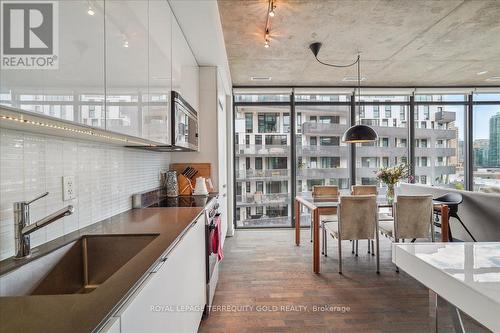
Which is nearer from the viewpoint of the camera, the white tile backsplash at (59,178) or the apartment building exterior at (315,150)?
the white tile backsplash at (59,178)

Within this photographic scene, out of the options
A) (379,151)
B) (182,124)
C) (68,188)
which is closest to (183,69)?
(182,124)

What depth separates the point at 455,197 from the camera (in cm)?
351

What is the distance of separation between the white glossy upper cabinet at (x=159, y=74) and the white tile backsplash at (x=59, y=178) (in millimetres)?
376

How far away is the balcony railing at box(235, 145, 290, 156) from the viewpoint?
17.0ft

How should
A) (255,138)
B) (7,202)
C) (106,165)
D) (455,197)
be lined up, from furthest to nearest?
(255,138), (455,197), (106,165), (7,202)

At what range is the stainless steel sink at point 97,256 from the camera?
1.27m

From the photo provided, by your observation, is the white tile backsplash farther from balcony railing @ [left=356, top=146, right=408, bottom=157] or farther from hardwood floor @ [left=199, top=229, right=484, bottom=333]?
balcony railing @ [left=356, top=146, right=408, bottom=157]

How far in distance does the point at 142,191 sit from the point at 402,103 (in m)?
5.16

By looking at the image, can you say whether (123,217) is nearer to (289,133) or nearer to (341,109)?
(289,133)

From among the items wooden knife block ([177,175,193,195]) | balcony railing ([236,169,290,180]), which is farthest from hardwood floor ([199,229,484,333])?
balcony railing ([236,169,290,180])

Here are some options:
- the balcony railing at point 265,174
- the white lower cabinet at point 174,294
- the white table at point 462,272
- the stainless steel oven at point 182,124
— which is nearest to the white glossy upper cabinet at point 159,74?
the stainless steel oven at point 182,124

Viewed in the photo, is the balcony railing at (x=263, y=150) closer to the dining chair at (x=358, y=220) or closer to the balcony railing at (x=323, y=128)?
the balcony railing at (x=323, y=128)

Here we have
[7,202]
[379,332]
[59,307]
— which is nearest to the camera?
[59,307]

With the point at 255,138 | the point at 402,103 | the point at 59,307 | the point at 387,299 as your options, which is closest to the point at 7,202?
the point at 59,307
